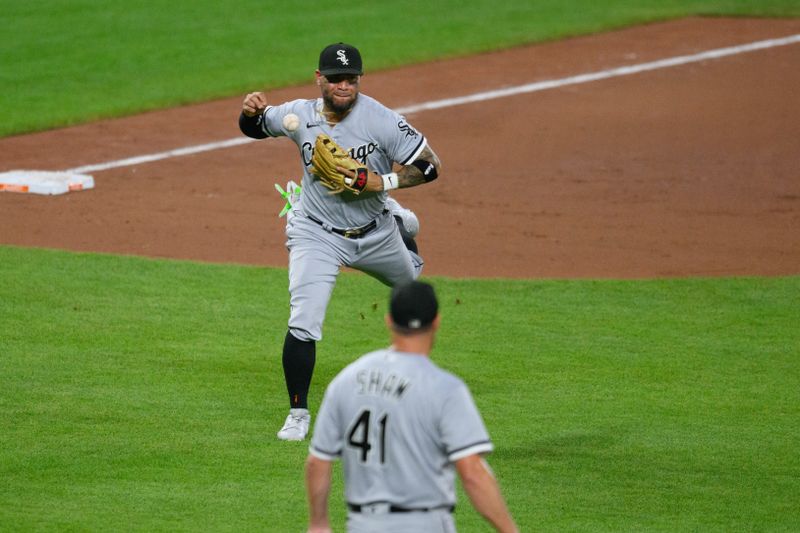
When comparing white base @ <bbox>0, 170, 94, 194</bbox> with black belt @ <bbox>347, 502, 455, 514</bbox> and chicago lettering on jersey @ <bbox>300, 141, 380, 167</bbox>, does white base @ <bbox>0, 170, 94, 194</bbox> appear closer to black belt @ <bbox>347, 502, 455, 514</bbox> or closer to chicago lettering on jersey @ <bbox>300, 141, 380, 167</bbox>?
chicago lettering on jersey @ <bbox>300, 141, 380, 167</bbox>

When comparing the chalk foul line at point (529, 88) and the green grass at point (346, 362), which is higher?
the chalk foul line at point (529, 88)

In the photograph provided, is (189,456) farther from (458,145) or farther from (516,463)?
(458,145)

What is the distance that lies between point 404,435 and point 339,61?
3429 millimetres

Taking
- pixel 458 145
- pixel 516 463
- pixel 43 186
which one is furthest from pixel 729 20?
pixel 516 463

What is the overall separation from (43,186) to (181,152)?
6.70 feet

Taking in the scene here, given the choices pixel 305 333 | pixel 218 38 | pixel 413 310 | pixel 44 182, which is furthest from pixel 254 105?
pixel 218 38

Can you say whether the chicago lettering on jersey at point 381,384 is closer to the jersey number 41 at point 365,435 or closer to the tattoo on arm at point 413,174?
the jersey number 41 at point 365,435

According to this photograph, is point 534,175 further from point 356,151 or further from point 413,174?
point 356,151

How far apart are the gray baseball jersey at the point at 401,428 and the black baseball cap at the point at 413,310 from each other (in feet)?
0.38

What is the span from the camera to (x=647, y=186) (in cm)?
1448

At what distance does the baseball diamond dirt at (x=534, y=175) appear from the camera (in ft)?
A: 41.2

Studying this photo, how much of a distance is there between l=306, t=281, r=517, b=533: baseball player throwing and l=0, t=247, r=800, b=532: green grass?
6.44 feet

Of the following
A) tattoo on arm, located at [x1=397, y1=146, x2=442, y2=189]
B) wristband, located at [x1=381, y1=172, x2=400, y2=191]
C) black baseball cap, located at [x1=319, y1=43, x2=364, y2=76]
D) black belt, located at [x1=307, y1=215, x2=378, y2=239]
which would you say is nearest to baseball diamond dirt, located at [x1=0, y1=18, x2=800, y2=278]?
black belt, located at [x1=307, y1=215, x2=378, y2=239]

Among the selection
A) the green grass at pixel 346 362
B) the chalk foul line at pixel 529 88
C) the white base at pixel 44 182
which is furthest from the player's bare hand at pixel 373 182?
the chalk foul line at pixel 529 88
